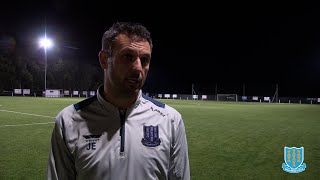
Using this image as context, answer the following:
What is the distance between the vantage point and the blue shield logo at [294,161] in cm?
669

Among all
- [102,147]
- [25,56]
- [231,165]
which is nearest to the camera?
[102,147]

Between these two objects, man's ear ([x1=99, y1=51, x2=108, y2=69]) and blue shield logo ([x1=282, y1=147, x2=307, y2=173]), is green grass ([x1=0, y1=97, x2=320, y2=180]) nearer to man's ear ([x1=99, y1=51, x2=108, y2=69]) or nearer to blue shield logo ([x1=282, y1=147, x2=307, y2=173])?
blue shield logo ([x1=282, y1=147, x2=307, y2=173])

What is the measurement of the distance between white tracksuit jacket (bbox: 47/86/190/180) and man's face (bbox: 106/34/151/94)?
0.19 m

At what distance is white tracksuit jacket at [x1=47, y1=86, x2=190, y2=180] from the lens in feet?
6.33

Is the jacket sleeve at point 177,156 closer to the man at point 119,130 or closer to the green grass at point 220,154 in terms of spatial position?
the man at point 119,130

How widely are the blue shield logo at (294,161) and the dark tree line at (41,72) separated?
5357cm

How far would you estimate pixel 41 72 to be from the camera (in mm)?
70438

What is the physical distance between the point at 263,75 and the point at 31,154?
3398 inches

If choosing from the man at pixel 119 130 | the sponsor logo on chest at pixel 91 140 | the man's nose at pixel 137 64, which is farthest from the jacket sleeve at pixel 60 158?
the man's nose at pixel 137 64

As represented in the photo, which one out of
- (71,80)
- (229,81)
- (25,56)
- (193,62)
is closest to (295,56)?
(229,81)

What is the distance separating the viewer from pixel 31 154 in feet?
25.5

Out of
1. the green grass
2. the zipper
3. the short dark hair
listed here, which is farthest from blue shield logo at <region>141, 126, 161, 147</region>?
the green grass

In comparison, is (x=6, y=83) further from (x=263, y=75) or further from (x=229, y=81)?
(x=263, y=75)

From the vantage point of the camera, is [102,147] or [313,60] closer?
[102,147]
